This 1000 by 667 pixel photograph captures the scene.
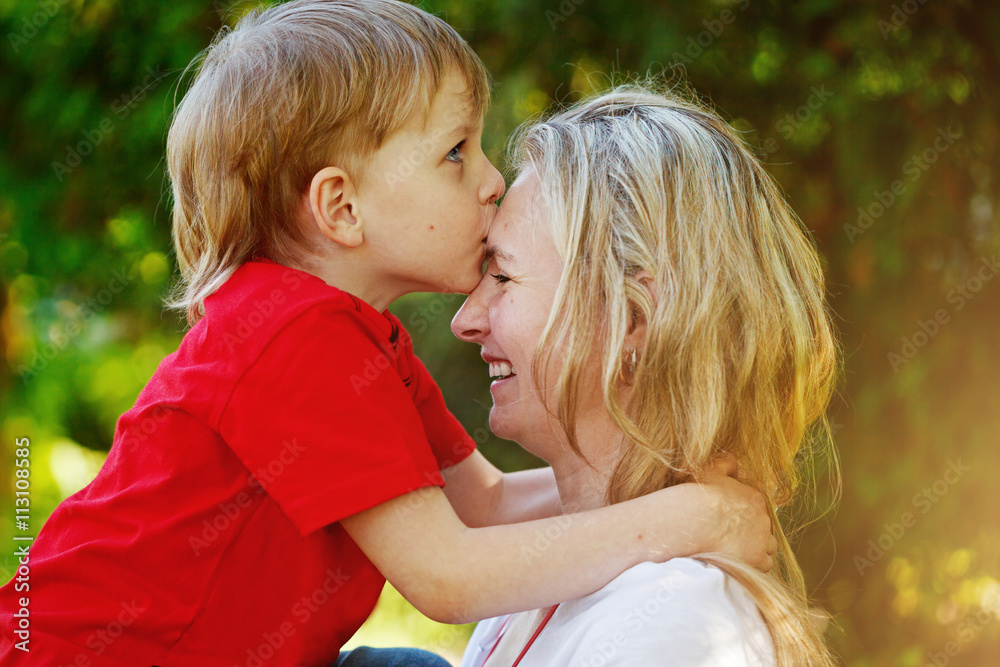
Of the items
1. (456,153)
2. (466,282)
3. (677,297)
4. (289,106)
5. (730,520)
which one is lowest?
(730,520)

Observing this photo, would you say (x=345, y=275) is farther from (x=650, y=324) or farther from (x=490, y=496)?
(x=490, y=496)

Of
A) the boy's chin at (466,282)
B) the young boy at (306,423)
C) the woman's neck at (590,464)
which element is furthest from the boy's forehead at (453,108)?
the woman's neck at (590,464)

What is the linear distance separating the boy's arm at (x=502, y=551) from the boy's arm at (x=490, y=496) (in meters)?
0.66

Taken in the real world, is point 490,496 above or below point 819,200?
above

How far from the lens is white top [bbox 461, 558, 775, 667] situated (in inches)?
46.6

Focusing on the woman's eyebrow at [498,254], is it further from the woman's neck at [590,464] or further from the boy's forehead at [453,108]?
the woman's neck at [590,464]

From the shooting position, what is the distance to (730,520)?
1.41 meters

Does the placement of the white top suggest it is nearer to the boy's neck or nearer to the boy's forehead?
the boy's neck

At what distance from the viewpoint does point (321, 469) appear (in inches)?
51.1

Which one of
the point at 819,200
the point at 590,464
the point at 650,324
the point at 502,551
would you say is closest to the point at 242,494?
the point at 502,551

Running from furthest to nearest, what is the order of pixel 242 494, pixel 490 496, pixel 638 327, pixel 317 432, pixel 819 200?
pixel 819 200, pixel 490 496, pixel 638 327, pixel 242 494, pixel 317 432

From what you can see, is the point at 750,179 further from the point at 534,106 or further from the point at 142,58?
the point at 142,58

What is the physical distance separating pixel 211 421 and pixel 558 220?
71 centimetres

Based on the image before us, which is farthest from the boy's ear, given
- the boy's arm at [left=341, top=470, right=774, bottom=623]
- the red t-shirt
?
the boy's arm at [left=341, top=470, right=774, bottom=623]
